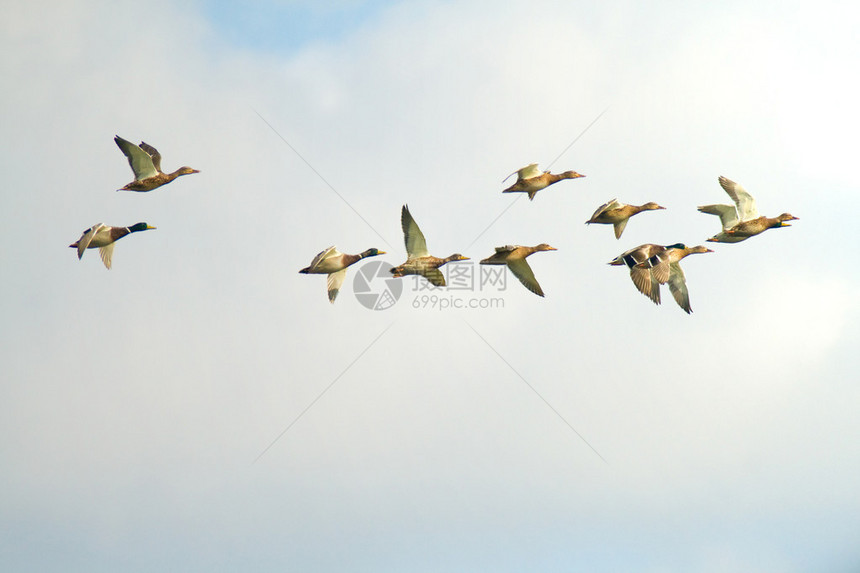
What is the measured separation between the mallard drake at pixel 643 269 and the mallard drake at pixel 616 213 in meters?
2.22

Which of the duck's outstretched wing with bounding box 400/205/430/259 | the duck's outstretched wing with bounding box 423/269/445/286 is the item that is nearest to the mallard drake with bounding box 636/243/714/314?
the duck's outstretched wing with bounding box 423/269/445/286

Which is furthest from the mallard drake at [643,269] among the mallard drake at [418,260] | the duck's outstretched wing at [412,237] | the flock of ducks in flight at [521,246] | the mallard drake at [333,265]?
the mallard drake at [333,265]

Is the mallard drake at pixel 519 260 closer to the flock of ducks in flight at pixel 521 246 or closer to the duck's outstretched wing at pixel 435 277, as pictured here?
the flock of ducks in flight at pixel 521 246

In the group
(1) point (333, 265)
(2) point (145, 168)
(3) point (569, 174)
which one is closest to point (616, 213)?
(3) point (569, 174)

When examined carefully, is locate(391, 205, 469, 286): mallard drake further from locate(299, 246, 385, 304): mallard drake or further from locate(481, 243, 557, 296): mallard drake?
locate(299, 246, 385, 304): mallard drake

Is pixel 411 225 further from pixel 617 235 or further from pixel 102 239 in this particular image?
pixel 102 239

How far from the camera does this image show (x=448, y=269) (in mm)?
39688

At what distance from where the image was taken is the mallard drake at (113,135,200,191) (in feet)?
131

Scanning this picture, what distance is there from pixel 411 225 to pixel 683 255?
45.7 ft

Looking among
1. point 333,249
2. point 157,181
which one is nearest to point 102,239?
point 157,181

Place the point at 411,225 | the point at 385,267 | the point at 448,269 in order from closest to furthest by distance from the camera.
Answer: the point at 411,225 → the point at 448,269 → the point at 385,267

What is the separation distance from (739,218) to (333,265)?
17.3m

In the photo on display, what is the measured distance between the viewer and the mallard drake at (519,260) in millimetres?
40688

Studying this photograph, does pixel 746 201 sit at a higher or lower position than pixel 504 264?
higher
